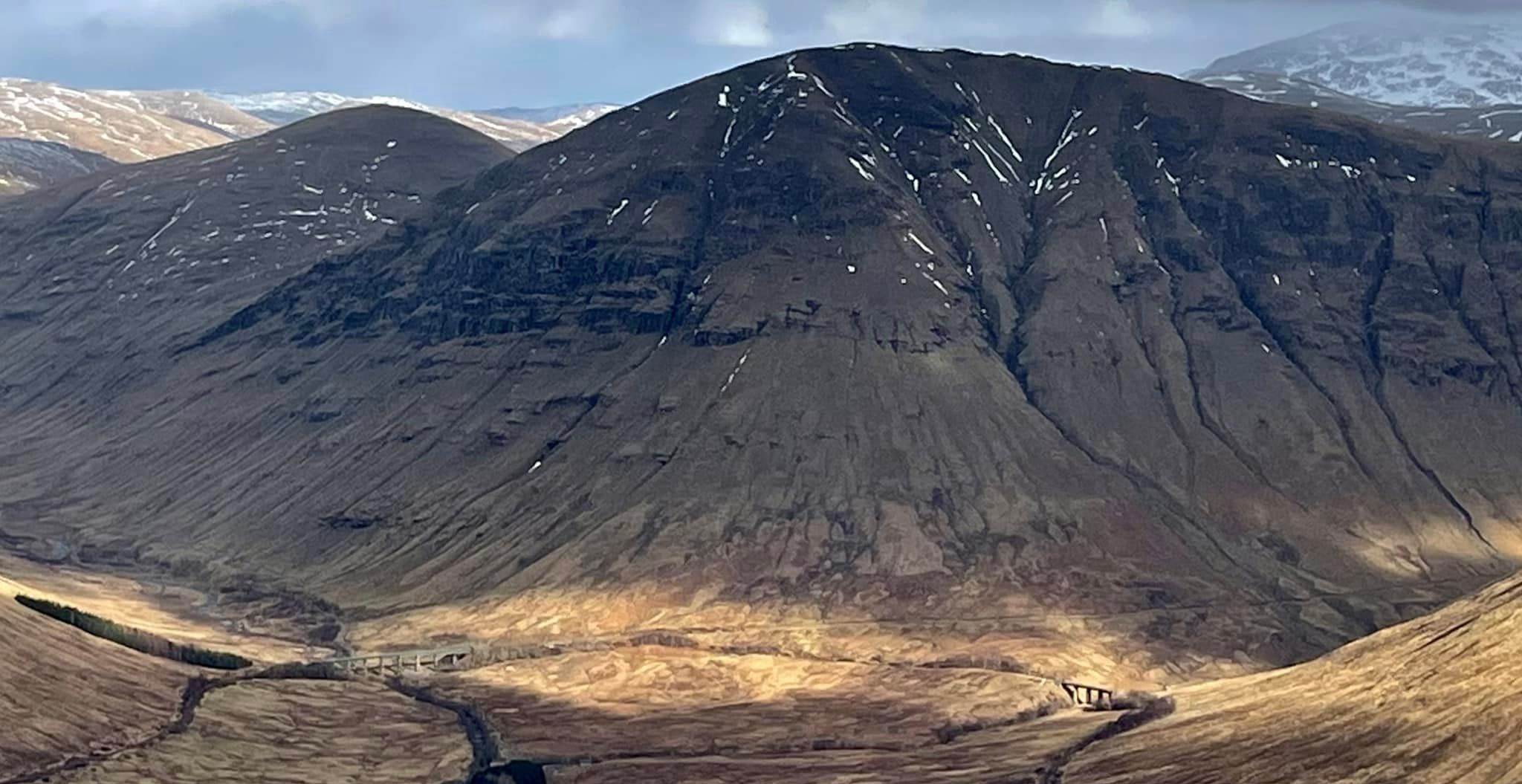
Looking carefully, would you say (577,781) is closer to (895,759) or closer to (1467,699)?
(895,759)

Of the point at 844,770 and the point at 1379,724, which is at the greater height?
the point at 1379,724

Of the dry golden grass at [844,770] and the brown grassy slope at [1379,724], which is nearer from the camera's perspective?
the brown grassy slope at [1379,724]

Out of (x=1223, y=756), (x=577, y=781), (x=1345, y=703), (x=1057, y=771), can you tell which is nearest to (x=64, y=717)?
(x=577, y=781)

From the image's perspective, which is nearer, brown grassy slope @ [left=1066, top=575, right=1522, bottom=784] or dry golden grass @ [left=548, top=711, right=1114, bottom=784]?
brown grassy slope @ [left=1066, top=575, right=1522, bottom=784]

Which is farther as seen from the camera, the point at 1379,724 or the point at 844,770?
the point at 844,770

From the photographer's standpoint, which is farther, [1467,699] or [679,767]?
[679,767]

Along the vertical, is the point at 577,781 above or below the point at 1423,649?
below

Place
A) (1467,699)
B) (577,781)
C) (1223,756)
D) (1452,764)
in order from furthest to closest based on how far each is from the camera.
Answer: (577,781) → (1223,756) → (1467,699) → (1452,764)

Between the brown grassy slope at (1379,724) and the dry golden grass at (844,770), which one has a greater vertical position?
the brown grassy slope at (1379,724)
